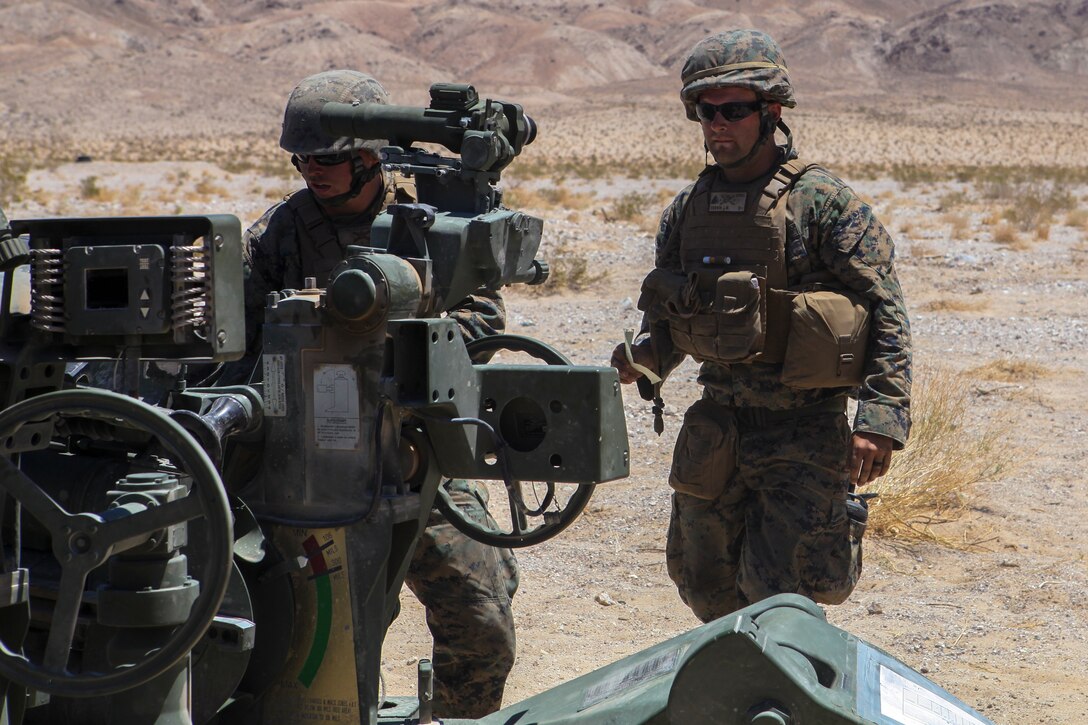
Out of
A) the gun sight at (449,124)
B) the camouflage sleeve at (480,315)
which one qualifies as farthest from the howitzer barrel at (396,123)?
the camouflage sleeve at (480,315)

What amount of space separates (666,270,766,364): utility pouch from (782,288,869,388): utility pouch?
0.12m

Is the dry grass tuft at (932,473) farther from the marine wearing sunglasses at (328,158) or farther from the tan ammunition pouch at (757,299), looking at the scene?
the marine wearing sunglasses at (328,158)

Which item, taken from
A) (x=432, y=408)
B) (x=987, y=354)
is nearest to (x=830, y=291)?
(x=432, y=408)

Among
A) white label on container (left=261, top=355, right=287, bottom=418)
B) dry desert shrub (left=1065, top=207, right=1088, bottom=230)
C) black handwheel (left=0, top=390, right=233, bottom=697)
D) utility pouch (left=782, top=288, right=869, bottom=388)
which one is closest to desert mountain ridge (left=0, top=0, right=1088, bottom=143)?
dry desert shrub (left=1065, top=207, right=1088, bottom=230)

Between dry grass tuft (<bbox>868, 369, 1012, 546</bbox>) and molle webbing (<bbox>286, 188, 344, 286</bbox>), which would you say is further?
dry grass tuft (<bbox>868, 369, 1012, 546</bbox>)

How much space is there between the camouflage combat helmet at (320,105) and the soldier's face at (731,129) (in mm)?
1051

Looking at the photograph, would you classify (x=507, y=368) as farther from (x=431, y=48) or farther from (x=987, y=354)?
(x=431, y=48)

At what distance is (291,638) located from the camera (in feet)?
9.57

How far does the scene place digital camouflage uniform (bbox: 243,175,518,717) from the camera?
166 inches

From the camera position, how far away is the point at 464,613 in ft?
14.1

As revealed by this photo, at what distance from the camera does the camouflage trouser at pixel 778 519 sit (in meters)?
4.36

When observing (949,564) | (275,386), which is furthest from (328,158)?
(949,564)

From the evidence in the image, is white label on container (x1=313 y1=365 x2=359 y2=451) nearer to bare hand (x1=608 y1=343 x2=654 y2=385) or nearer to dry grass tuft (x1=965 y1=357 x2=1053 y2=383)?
bare hand (x1=608 y1=343 x2=654 y2=385)

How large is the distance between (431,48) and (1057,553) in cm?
9570
